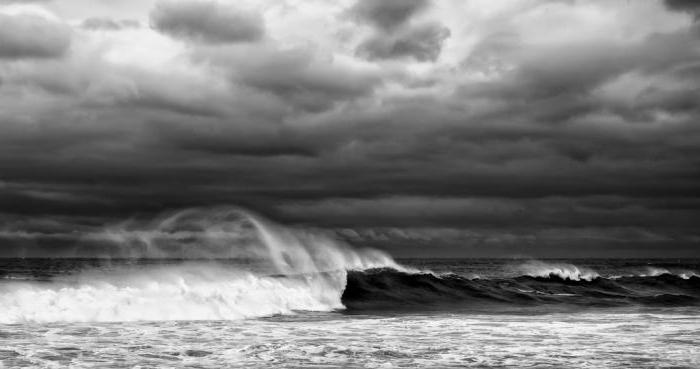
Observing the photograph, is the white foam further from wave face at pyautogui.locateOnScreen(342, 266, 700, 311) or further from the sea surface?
wave face at pyautogui.locateOnScreen(342, 266, 700, 311)

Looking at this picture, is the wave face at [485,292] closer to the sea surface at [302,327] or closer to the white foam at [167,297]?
the sea surface at [302,327]

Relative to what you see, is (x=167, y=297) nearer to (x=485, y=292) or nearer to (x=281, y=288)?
(x=281, y=288)

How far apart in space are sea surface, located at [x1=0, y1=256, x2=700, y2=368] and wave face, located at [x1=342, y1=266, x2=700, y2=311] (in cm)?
18

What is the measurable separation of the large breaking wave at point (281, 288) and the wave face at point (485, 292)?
0.05 meters

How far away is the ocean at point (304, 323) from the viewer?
12867 millimetres

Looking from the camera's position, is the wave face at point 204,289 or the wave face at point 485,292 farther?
the wave face at point 485,292

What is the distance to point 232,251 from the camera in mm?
37062

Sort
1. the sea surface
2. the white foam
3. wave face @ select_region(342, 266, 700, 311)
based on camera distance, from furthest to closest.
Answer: wave face @ select_region(342, 266, 700, 311), the white foam, the sea surface

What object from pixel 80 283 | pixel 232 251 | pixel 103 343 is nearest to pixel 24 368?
pixel 103 343

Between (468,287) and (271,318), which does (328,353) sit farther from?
(468,287)

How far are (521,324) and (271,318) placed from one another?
7.61 metres

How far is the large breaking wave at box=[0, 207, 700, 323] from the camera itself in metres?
19.8

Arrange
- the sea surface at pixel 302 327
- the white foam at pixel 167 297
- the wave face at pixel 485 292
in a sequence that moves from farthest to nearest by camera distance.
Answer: the wave face at pixel 485 292 → the white foam at pixel 167 297 → the sea surface at pixel 302 327

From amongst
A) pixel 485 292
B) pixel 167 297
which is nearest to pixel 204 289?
pixel 167 297
